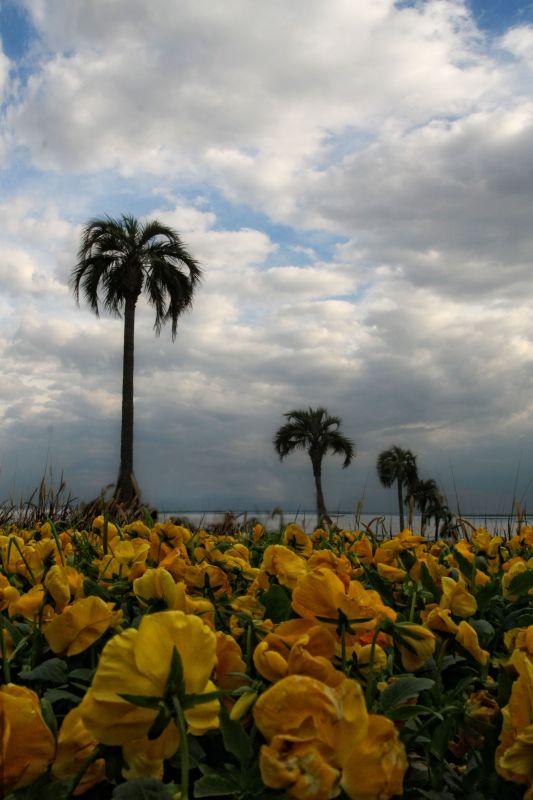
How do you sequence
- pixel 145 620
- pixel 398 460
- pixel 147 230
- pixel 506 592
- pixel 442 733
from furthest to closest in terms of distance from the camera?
pixel 398 460
pixel 147 230
pixel 506 592
pixel 442 733
pixel 145 620

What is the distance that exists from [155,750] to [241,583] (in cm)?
73

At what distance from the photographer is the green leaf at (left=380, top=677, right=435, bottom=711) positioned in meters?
0.67

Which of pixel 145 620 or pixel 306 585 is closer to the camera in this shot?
pixel 145 620

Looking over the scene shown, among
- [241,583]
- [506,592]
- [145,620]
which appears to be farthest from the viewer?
[241,583]

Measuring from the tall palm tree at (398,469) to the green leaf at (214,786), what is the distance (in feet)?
101

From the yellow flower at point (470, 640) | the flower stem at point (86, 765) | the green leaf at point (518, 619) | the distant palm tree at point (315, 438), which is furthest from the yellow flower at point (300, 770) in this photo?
the distant palm tree at point (315, 438)

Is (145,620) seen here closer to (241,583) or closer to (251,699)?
(251,699)

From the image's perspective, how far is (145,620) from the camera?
536 mm

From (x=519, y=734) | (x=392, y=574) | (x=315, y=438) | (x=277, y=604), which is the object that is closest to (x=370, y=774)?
(x=519, y=734)

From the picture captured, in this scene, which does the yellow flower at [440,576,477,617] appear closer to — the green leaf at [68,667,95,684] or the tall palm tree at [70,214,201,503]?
the green leaf at [68,667,95,684]

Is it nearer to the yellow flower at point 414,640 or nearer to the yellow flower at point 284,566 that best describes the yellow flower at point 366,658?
the yellow flower at point 414,640

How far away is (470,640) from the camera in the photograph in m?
0.90

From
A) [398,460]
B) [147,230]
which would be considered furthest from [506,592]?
[398,460]

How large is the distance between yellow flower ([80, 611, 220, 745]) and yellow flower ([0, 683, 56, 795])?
0.17ft
